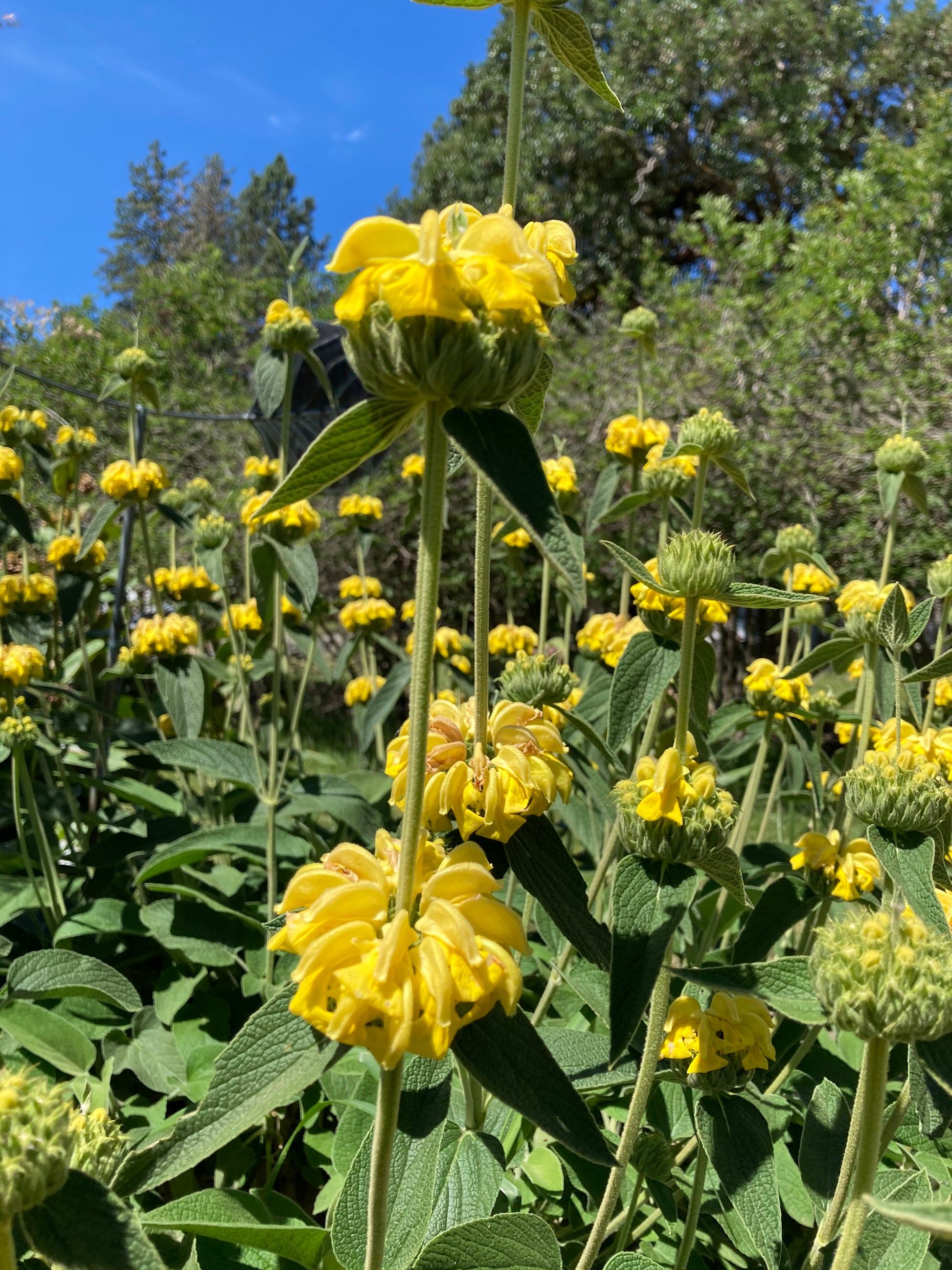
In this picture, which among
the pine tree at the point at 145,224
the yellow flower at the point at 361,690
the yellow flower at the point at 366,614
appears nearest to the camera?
the yellow flower at the point at 366,614

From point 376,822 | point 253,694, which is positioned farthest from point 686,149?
point 376,822

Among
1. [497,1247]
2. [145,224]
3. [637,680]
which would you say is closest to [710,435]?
[637,680]

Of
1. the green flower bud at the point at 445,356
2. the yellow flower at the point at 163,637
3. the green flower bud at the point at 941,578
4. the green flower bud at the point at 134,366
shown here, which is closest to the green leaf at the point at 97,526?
the yellow flower at the point at 163,637

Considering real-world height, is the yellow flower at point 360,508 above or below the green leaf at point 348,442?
above

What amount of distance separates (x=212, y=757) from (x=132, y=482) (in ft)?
2.52

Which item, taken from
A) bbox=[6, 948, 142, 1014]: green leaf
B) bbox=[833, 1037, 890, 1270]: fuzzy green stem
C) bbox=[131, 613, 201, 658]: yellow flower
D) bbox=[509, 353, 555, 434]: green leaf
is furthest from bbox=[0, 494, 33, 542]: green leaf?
bbox=[833, 1037, 890, 1270]: fuzzy green stem

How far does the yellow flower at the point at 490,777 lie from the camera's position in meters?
0.66

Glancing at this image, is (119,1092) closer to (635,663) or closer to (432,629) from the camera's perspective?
(635,663)

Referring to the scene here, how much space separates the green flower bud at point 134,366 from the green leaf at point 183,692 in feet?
2.63

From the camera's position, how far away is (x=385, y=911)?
0.54 metres

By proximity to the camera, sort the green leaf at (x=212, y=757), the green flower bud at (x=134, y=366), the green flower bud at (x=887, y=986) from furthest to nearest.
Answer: the green flower bud at (x=134, y=366), the green leaf at (x=212, y=757), the green flower bud at (x=887, y=986)

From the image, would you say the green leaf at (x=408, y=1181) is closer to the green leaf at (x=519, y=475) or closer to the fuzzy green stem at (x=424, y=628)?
the fuzzy green stem at (x=424, y=628)

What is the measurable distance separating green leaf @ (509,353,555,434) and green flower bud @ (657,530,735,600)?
197 millimetres

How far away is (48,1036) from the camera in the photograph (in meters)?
1.22
